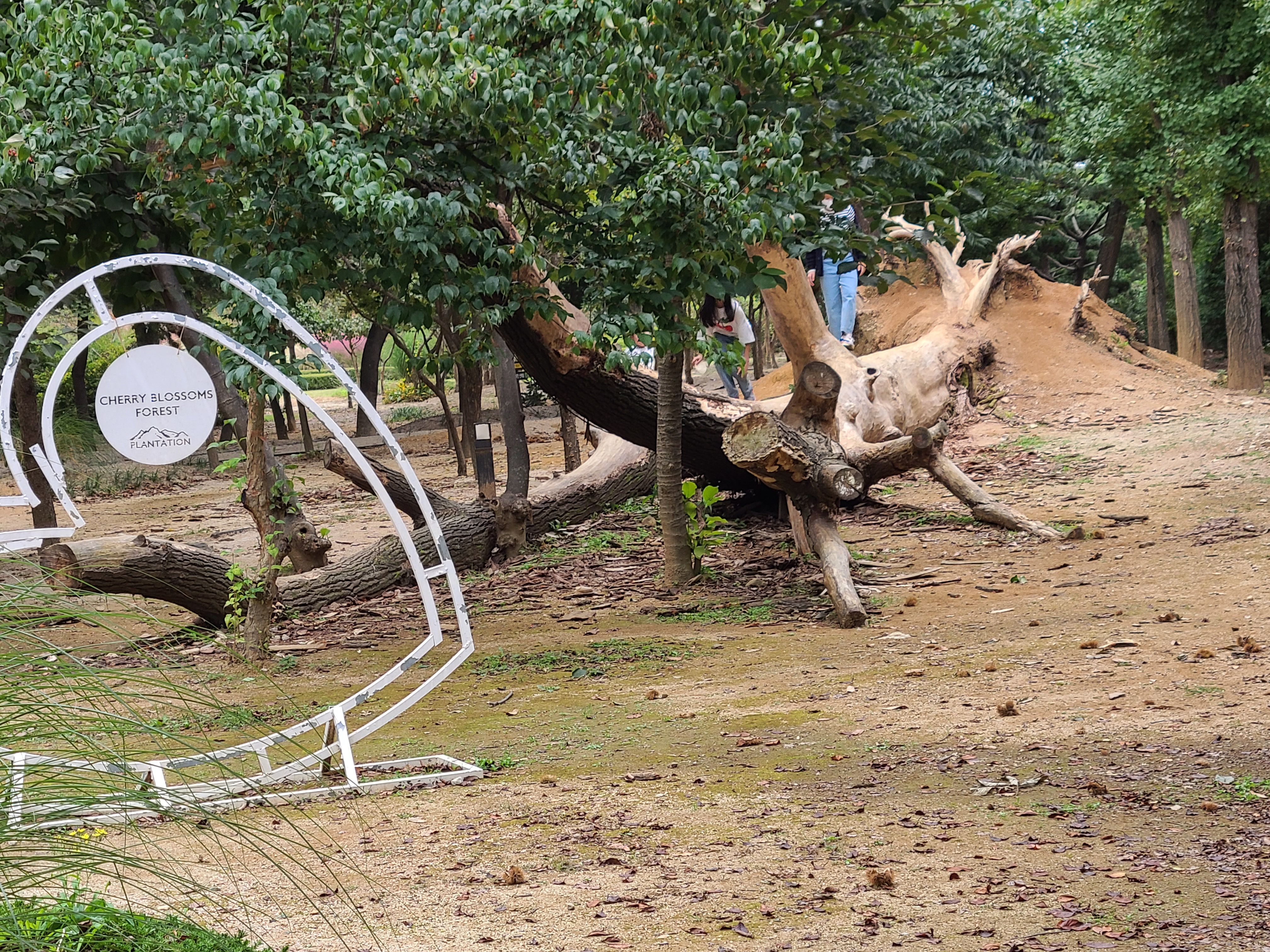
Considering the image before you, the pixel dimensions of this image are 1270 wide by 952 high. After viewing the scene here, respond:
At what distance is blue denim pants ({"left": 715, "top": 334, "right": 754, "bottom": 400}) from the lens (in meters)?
9.91

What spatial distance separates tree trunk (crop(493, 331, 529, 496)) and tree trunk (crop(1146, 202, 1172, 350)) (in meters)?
12.5

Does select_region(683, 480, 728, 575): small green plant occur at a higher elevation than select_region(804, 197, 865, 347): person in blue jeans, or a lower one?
lower

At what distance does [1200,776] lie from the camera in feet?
12.1

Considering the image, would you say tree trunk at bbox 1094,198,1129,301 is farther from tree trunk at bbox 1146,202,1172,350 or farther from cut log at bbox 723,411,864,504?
cut log at bbox 723,411,864,504

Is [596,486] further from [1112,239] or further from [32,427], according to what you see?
[1112,239]

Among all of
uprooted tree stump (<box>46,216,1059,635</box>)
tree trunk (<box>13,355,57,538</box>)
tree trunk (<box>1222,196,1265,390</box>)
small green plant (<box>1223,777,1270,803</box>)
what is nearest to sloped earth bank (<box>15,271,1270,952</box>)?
small green plant (<box>1223,777,1270,803</box>)

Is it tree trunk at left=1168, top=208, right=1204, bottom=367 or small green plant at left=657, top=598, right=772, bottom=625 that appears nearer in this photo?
small green plant at left=657, top=598, right=772, bottom=625

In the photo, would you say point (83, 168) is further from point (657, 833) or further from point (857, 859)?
point (857, 859)

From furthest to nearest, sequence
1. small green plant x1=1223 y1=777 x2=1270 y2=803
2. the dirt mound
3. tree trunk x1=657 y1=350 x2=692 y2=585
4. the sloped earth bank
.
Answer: the dirt mound, tree trunk x1=657 y1=350 x2=692 y2=585, small green plant x1=1223 y1=777 x2=1270 y2=803, the sloped earth bank

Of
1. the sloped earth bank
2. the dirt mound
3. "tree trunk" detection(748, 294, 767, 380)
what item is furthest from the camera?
"tree trunk" detection(748, 294, 767, 380)

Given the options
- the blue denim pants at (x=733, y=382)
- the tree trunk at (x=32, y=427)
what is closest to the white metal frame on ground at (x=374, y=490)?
the tree trunk at (x=32, y=427)

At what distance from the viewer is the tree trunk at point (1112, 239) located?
2056 cm

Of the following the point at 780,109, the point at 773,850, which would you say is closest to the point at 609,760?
the point at 773,850

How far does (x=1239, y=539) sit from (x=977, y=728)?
12.3ft
